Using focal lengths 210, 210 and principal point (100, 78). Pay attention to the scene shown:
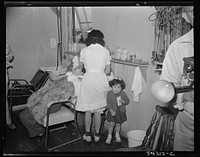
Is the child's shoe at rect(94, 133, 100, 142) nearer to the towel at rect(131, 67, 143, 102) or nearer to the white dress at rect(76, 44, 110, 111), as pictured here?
the white dress at rect(76, 44, 110, 111)

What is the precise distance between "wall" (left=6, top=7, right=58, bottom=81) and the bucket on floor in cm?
83

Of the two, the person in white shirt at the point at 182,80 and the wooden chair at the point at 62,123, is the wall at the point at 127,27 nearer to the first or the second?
the person in white shirt at the point at 182,80

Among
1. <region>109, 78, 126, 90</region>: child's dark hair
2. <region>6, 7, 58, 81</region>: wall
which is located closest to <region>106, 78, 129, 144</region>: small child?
<region>109, 78, 126, 90</region>: child's dark hair

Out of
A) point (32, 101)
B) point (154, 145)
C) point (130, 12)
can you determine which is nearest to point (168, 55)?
point (130, 12)

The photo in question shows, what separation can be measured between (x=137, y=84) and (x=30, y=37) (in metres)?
0.92

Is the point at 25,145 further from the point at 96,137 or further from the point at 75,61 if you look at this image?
the point at 75,61

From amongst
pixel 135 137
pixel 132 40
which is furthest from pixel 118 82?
pixel 135 137

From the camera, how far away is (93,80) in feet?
5.44

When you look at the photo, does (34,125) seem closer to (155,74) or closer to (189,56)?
(155,74)

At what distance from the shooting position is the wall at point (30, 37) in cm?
163

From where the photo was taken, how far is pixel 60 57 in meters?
1.69

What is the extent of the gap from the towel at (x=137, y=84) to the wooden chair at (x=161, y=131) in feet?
0.61

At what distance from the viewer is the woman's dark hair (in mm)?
1646

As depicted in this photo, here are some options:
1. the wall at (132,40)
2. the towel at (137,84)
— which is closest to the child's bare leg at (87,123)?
A: the wall at (132,40)
